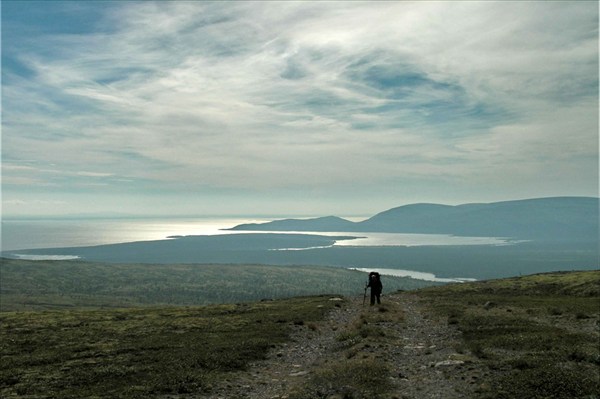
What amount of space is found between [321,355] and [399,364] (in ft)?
20.3

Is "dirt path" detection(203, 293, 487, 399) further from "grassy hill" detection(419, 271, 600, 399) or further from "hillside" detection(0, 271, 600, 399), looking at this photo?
"grassy hill" detection(419, 271, 600, 399)

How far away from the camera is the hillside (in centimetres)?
1953

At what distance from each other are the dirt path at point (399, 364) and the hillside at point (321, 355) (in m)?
0.08

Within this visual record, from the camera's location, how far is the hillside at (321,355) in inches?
769

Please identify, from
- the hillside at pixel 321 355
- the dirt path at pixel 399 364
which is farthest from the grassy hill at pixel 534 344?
the dirt path at pixel 399 364

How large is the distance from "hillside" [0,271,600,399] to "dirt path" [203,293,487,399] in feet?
0.26

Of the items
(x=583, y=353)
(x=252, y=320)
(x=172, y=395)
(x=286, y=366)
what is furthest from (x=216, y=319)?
(x=583, y=353)

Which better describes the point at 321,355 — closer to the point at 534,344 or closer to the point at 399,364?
the point at 399,364

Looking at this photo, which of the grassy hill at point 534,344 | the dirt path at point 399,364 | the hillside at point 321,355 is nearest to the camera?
the grassy hill at point 534,344

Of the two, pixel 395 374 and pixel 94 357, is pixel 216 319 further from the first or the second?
pixel 395 374

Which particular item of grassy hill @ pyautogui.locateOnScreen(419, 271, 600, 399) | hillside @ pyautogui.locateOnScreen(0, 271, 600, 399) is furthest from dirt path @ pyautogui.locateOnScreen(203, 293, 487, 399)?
grassy hill @ pyautogui.locateOnScreen(419, 271, 600, 399)

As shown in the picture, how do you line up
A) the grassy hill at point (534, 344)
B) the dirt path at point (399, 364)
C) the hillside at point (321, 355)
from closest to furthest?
the grassy hill at point (534, 344) < the dirt path at point (399, 364) < the hillside at point (321, 355)

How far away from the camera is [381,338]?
3012cm

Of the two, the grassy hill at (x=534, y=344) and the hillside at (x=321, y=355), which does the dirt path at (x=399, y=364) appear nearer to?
the hillside at (x=321, y=355)
